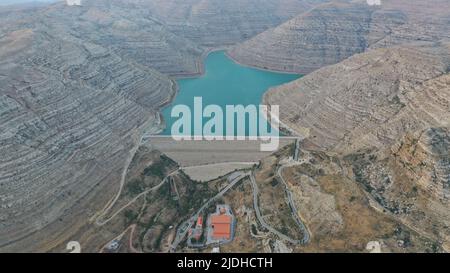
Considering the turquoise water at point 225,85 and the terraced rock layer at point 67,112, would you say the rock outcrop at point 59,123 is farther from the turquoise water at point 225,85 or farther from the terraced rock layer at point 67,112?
the turquoise water at point 225,85

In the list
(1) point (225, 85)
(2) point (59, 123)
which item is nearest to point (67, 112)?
(2) point (59, 123)

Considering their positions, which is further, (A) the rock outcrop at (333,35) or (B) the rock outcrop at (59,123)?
(A) the rock outcrop at (333,35)

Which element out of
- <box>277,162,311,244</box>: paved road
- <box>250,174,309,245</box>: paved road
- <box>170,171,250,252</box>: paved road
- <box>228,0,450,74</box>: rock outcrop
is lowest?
<box>170,171,250,252</box>: paved road

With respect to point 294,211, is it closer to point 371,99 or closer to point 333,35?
point 371,99

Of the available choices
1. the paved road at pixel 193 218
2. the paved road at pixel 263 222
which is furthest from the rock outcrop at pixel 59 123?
the paved road at pixel 263 222

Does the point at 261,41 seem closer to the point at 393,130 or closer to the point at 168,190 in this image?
the point at 393,130

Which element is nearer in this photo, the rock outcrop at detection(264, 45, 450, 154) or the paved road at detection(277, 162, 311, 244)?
the paved road at detection(277, 162, 311, 244)

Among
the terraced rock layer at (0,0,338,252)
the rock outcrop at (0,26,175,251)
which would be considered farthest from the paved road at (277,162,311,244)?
the rock outcrop at (0,26,175,251)

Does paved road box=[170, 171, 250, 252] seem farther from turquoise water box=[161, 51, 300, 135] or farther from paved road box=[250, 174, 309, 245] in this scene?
turquoise water box=[161, 51, 300, 135]

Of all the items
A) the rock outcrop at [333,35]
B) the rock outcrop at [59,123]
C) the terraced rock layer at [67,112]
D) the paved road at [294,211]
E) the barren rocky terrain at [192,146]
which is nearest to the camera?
the paved road at [294,211]
